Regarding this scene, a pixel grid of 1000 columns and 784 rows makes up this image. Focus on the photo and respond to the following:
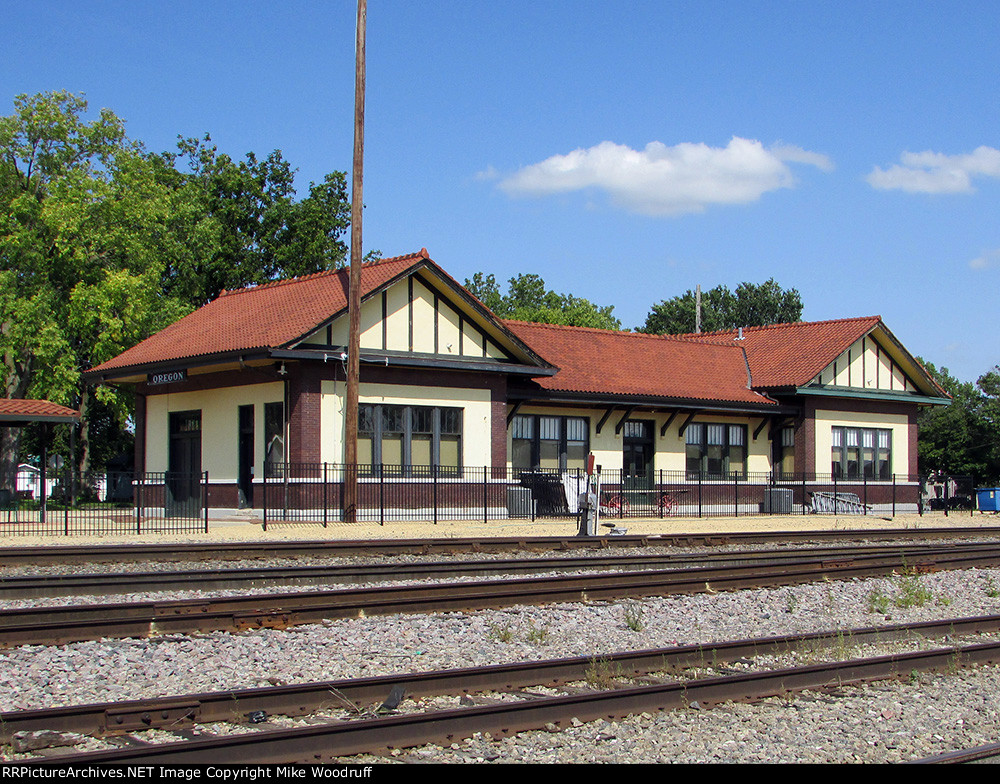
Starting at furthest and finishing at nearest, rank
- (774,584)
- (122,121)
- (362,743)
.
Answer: (122,121), (774,584), (362,743)

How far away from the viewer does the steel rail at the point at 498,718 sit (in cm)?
634

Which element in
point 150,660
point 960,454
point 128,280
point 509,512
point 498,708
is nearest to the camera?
point 498,708

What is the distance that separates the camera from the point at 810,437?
38156 mm

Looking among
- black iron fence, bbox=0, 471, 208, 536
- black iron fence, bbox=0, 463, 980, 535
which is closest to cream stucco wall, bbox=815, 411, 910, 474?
black iron fence, bbox=0, 463, 980, 535

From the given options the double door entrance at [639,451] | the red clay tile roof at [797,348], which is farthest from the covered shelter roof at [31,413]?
the red clay tile roof at [797,348]

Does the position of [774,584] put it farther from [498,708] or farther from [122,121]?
[122,121]

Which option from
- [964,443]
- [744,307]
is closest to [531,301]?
[744,307]

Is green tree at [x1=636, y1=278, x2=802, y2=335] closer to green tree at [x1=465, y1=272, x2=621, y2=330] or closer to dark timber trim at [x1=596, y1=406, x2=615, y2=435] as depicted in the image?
green tree at [x1=465, y1=272, x2=621, y2=330]

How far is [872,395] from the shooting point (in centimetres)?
3975

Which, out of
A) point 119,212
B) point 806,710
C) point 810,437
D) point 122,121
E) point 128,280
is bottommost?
point 806,710

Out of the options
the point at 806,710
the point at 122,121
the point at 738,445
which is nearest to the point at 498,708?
the point at 806,710

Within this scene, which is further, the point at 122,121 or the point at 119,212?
the point at 122,121

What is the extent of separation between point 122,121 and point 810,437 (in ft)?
100

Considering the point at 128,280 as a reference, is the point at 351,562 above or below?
below
